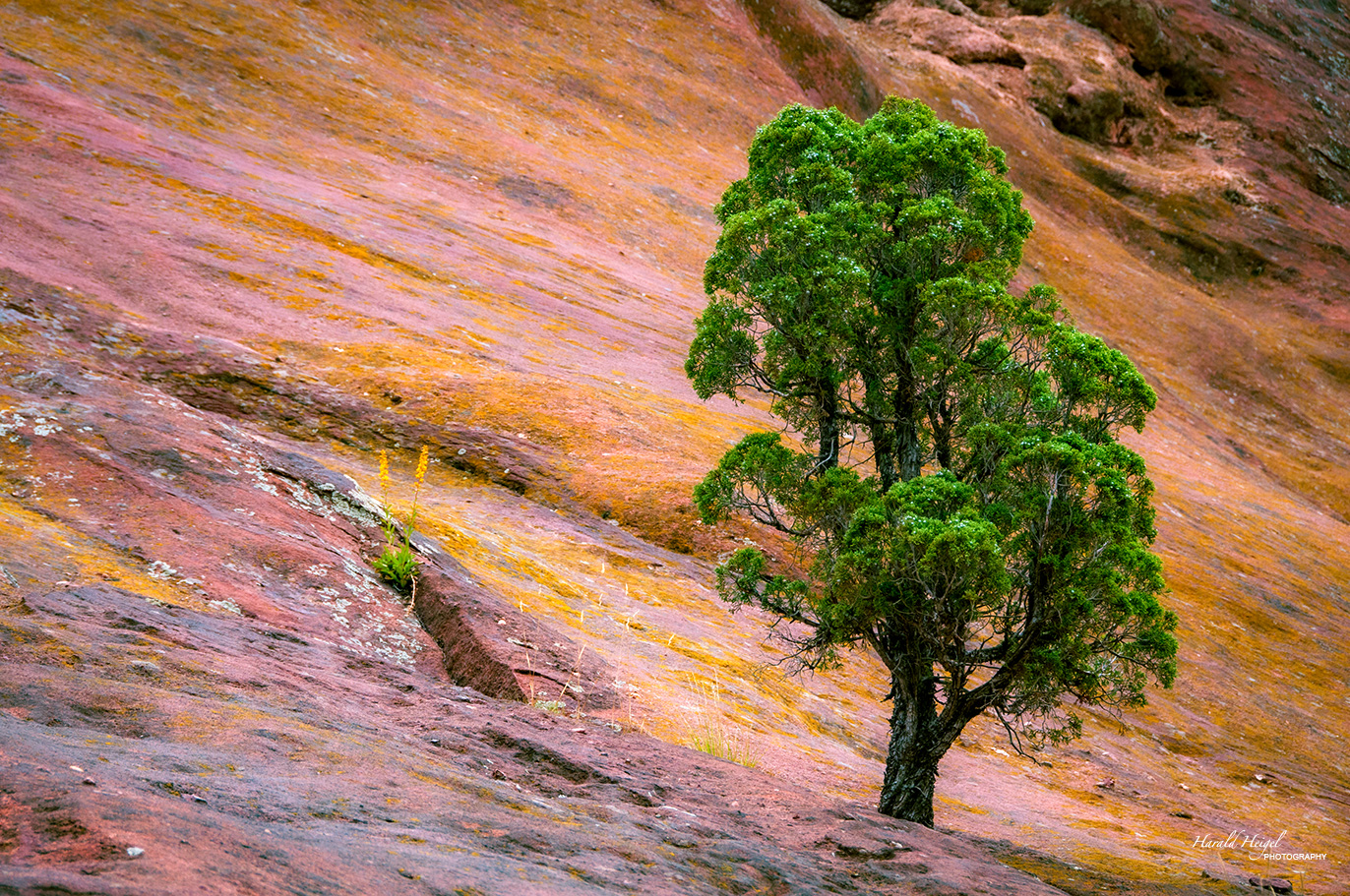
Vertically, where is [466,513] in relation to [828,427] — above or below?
below

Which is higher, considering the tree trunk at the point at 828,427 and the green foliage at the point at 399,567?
the tree trunk at the point at 828,427

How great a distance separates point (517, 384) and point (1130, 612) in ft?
43.9

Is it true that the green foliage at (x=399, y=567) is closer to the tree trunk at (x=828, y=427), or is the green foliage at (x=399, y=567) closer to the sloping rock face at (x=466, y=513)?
the sloping rock face at (x=466, y=513)

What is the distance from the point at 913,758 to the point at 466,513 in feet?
26.9

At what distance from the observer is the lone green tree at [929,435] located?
27.3ft

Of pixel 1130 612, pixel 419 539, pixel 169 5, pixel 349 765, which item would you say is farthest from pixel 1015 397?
pixel 169 5

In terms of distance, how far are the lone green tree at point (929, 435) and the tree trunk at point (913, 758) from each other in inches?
0.9

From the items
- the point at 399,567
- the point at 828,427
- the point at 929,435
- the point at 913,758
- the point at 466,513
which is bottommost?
the point at 466,513

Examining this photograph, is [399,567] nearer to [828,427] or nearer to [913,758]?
[828,427]

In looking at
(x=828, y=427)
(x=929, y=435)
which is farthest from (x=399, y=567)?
(x=929, y=435)

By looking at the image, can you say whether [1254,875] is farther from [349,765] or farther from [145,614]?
[145,614]

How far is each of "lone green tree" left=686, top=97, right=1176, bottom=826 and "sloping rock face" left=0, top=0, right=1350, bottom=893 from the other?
168 centimetres

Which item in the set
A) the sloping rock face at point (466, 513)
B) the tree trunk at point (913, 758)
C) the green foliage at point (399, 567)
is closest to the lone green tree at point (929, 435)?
the tree trunk at point (913, 758)

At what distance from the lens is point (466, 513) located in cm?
1486
